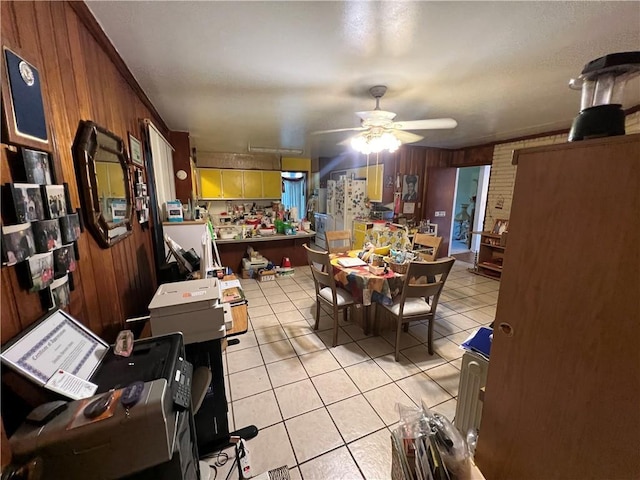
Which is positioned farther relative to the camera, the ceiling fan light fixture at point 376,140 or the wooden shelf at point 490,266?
the wooden shelf at point 490,266

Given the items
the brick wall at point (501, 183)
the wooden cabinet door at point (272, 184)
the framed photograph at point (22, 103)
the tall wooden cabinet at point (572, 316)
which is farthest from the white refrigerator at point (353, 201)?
the framed photograph at point (22, 103)

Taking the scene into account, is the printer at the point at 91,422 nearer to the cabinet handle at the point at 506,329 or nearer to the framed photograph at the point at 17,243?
the framed photograph at the point at 17,243

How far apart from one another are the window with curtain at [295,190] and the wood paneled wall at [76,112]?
16.5 feet

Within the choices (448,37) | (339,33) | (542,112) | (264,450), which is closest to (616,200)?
(448,37)

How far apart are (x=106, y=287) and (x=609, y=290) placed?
2.02 metres

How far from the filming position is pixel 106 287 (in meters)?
1.35

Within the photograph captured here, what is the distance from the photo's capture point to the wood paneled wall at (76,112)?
75 cm

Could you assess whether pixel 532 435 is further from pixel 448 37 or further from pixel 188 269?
pixel 188 269

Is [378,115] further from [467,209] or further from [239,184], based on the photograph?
[467,209]

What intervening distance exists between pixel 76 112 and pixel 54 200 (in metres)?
0.54

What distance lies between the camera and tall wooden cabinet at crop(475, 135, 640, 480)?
67 centimetres

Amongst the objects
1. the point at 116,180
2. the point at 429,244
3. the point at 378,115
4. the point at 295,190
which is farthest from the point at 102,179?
the point at 295,190

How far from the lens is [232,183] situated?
5617 mm

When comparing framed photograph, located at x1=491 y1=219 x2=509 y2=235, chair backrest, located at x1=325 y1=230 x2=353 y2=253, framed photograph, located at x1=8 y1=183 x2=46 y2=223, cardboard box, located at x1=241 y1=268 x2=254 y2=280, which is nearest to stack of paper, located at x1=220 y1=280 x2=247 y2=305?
framed photograph, located at x1=8 y1=183 x2=46 y2=223
